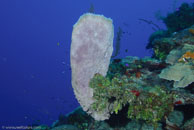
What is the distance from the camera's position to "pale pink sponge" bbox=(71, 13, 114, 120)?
3.78 m

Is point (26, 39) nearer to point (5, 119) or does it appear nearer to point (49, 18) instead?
point (49, 18)

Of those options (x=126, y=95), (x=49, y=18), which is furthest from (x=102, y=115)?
(x=49, y=18)

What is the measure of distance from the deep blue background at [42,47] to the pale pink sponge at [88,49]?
6515 cm

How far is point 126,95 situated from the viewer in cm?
398

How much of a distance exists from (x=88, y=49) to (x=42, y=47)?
128 metres

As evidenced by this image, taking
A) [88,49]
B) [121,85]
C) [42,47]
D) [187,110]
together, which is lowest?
[187,110]

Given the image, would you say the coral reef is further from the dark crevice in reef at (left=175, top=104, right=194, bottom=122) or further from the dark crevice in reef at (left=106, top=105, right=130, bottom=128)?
the dark crevice in reef at (left=106, top=105, right=130, bottom=128)

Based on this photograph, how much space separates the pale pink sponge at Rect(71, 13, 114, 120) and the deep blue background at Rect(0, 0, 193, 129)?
214ft

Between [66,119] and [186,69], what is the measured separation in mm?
7864

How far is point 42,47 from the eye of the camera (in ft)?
412

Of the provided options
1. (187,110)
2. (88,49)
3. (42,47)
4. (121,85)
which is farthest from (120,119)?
(42,47)

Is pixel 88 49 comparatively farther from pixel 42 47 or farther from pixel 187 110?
pixel 42 47

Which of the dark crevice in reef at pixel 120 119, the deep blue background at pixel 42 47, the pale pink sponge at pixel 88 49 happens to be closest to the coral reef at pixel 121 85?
the pale pink sponge at pixel 88 49

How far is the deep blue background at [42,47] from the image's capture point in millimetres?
Result: 77688
